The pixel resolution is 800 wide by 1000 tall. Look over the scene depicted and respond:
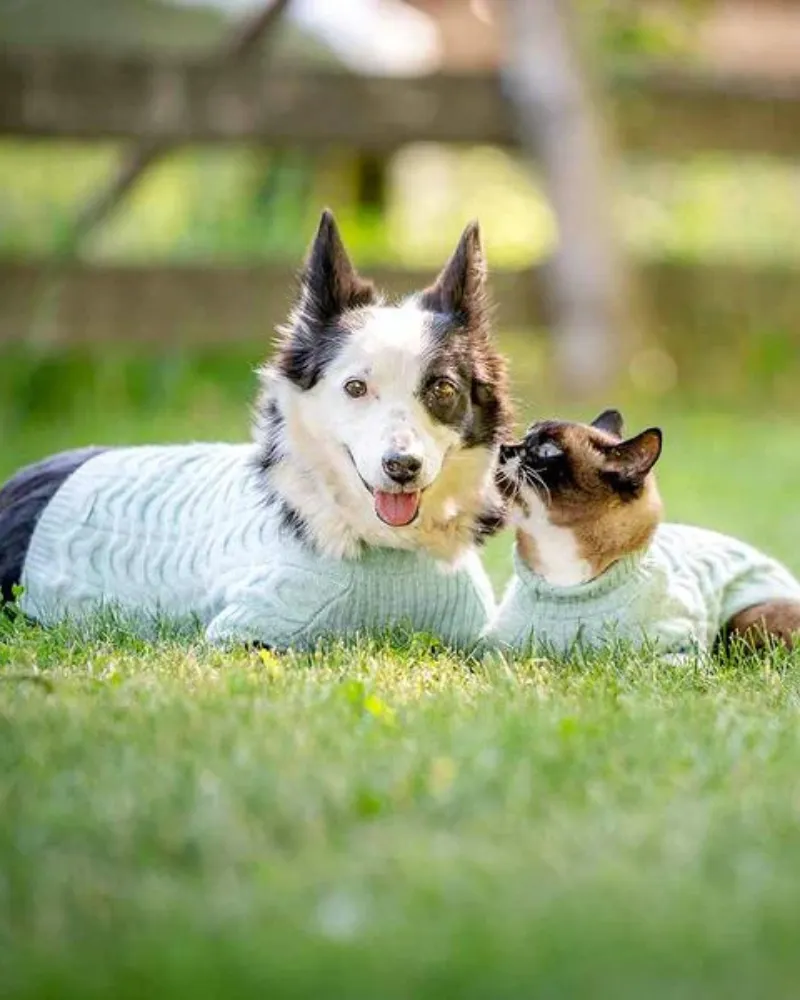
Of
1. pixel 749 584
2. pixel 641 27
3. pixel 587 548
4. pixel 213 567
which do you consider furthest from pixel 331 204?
pixel 587 548

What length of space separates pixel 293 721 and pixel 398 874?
0.84 m

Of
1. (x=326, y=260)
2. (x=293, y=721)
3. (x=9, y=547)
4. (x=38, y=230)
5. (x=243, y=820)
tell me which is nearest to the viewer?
(x=243, y=820)

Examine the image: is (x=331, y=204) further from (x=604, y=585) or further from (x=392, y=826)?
(x=392, y=826)

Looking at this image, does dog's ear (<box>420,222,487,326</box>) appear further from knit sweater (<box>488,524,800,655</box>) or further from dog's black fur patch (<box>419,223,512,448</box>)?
knit sweater (<box>488,524,800,655</box>)

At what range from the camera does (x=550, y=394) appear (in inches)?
411

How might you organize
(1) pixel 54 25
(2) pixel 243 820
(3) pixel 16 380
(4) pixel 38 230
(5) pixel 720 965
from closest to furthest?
(5) pixel 720 965 → (2) pixel 243 820 → (3) pixel 16 380 → (4) pixel 38 230 → (1) pixel 54 25

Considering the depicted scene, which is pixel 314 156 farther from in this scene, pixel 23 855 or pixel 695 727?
pixel 23 855

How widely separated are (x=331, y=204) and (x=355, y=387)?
24.5 feet

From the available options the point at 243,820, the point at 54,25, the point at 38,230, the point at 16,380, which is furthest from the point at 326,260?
the point at 54,25

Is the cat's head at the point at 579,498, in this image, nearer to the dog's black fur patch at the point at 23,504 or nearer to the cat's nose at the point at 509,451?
the cat's nose at the point at 509,451

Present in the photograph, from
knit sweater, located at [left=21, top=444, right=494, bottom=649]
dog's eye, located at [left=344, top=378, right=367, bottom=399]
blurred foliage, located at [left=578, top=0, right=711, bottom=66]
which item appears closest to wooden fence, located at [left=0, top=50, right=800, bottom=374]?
blurred foliage, located at [left=578, top=0, right=711, bottom=66]

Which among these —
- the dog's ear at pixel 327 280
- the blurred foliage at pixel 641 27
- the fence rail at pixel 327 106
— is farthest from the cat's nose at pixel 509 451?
the blurred foliage at pixel 641 27

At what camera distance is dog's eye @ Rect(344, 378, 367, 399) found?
454cm

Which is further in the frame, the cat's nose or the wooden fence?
the wooden fence
